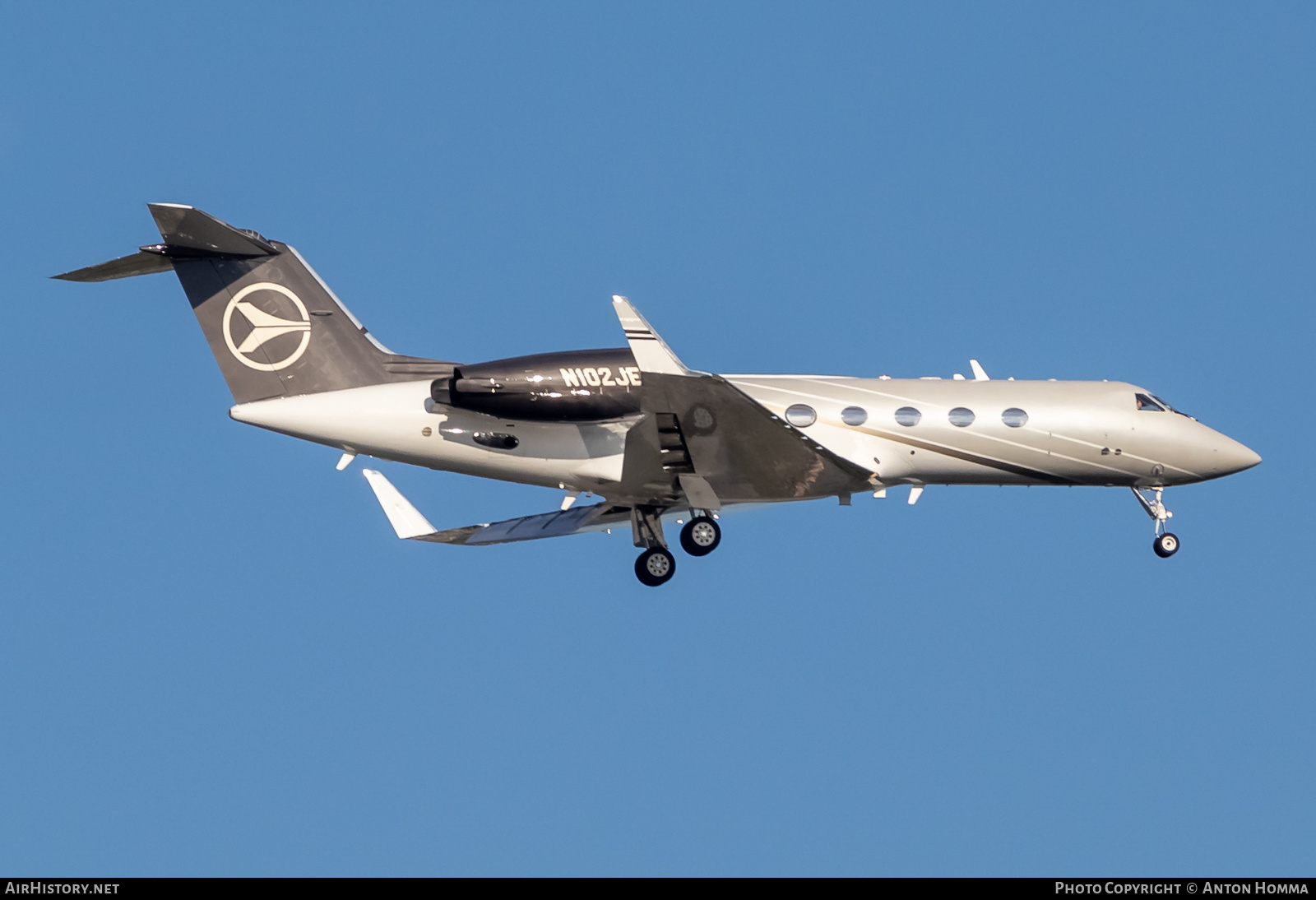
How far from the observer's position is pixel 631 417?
75.8 ft

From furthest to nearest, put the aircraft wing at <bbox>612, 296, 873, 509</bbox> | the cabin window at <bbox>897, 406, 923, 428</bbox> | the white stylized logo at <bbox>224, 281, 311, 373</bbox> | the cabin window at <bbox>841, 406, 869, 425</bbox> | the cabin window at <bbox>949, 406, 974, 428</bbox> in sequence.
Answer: the cabin window at <bbox>949, 406, 974, 428</bbox>
the cabin window at <bbox>897, 406, 923, 428</bbox>
the cabin window at <bbox>841, 406, 869, 425</bbox>
the white stylized logo at <bbox>224, 281, 311, 373</bbox>
the aircraft wing at <bbox>612, 296, 873, 509</bbox>

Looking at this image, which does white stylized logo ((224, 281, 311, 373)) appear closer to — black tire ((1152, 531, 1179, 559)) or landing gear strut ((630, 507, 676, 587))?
landing gear strut ((630, 507, 676, 587))

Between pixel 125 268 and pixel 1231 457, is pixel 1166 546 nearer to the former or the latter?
pixel 1231 457

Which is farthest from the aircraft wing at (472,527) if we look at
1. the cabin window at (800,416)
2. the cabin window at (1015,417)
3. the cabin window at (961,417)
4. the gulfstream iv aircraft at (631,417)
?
the cabin window at (1015,417)

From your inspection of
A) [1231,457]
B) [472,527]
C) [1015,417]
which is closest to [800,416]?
[1015,417]

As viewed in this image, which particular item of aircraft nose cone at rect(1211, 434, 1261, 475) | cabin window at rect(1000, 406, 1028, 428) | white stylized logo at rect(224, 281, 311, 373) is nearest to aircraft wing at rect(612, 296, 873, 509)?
cabin window at rect(1000, 406, 1028, 428)

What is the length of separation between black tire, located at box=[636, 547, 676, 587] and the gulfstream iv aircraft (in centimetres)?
3

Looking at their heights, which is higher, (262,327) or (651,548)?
(262,327)

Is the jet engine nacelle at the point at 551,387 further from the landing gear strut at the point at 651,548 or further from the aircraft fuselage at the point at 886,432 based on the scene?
the landing gear strut at the point at 651,548

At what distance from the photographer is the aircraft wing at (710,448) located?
819 inches

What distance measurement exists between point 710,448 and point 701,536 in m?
2.15

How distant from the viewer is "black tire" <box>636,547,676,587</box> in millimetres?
23969

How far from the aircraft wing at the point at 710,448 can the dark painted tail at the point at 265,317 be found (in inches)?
146

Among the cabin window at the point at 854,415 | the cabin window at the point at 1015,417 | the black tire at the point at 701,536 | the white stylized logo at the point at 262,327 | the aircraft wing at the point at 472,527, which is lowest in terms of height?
the black tire at the point at 701,536
